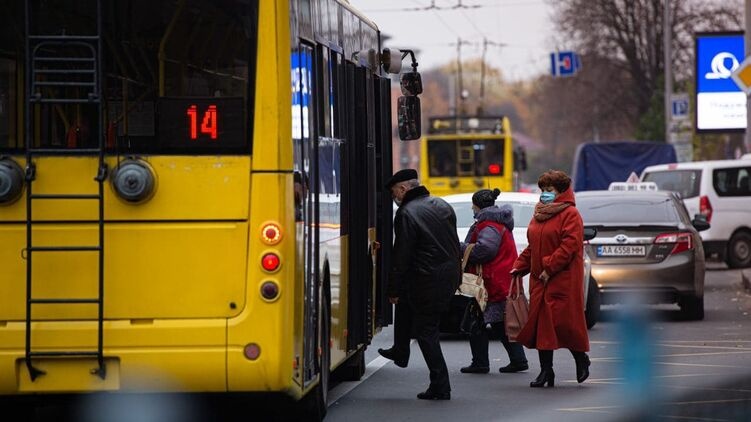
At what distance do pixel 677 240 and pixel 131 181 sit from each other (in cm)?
1339

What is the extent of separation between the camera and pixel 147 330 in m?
9.97

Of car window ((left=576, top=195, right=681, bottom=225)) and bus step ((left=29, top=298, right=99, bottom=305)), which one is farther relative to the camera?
car window ((left=576, top=195, right=681, bottom=225))

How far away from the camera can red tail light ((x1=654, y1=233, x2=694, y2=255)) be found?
73.5ft

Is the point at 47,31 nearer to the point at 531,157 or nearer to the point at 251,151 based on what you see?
the point at 251,151

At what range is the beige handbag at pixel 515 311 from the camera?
15.1 meters

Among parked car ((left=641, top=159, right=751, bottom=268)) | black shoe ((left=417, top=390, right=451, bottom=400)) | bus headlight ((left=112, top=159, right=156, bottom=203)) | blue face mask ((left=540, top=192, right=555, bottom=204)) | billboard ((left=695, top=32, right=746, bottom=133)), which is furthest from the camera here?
billboard ((left=695, top=32, right=746, bottom=133))

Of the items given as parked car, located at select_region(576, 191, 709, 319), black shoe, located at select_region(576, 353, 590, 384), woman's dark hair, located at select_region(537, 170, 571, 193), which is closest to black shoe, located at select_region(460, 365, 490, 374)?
black shoe, located at select_region(576, 353, 590, 384)

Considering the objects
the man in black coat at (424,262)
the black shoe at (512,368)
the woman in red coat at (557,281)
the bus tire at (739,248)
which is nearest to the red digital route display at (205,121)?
the man in black coat at (424,262)

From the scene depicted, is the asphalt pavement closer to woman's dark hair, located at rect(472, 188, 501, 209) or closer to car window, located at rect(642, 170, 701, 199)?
woman's dark hair, located at rect(472, 188, 501, 209)

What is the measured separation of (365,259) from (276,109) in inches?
159

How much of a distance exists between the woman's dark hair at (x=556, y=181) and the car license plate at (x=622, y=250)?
7707 millimetres

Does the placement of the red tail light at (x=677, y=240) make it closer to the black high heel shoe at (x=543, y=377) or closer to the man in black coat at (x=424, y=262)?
the black high heel shoe at (x=543, y=377)

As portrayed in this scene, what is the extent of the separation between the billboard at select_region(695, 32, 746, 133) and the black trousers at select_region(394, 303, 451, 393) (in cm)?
3243

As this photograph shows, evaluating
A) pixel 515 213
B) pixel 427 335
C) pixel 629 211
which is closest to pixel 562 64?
pixel 629 211
